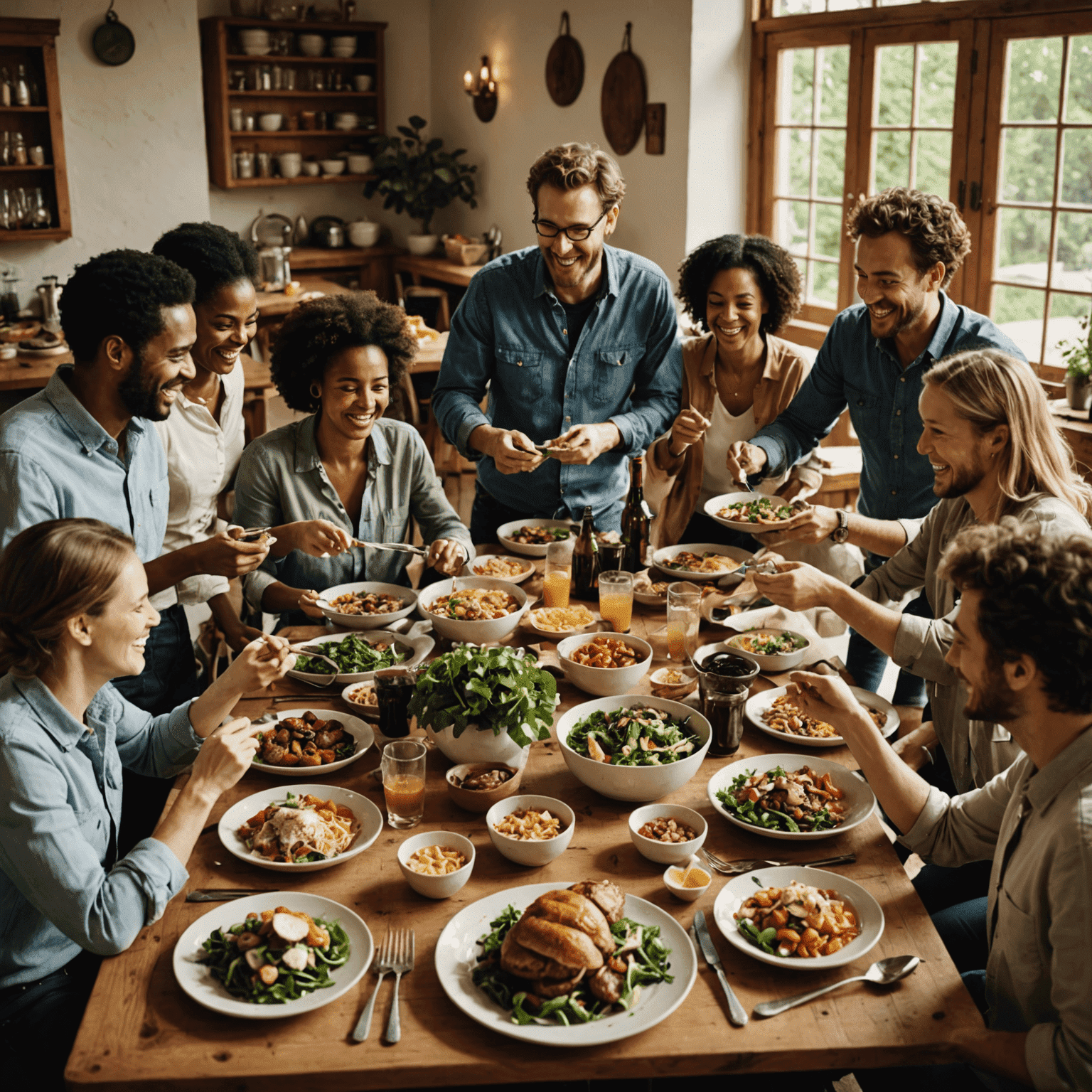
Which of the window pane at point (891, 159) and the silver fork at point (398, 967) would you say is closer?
the silver fork at point (398, 967)

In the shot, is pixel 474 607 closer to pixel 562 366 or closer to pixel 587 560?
pixel 587 560

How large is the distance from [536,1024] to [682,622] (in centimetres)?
122

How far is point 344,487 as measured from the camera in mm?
3252

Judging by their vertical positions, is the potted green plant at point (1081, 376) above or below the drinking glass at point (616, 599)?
above

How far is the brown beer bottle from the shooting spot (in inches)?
119

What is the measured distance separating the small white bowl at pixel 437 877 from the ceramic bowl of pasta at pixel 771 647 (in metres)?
0.90

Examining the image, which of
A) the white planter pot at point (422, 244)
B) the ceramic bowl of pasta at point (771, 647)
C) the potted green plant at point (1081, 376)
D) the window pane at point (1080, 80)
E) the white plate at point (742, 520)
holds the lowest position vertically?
the ceramic bowl of pasta at point (771, 647)

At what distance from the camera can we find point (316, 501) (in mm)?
3182

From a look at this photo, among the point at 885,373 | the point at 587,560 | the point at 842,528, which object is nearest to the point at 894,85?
the point at 885,373

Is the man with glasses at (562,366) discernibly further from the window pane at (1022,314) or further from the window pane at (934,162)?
the window pane at (934,162)

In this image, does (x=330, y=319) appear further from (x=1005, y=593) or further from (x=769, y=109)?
(x=769, y=109)

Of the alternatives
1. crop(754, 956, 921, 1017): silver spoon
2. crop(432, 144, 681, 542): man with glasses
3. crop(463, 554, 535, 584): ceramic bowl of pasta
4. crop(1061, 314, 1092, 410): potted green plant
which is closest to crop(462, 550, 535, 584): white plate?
crop(463, 554, 535, 584): ceramic bowl of pasta

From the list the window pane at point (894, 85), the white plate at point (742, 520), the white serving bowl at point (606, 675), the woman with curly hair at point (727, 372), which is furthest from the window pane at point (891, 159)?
the white serving bowl at point (606, 675)

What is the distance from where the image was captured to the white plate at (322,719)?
2.12 m
